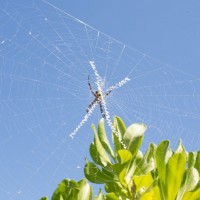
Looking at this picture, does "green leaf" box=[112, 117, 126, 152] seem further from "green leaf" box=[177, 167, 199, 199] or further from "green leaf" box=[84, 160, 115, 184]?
"green leaf" box=[177, 167, 199, 199]

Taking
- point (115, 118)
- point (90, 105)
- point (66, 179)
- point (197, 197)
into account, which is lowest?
point (197, 197)

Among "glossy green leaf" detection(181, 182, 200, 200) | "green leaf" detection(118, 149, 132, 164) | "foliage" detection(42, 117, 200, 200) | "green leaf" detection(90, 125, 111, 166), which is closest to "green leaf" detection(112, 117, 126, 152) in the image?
"foliage" detection(42, 117, 200, 200)

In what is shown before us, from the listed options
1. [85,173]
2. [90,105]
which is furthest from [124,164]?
[90,105]

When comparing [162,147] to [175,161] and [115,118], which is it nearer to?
[175,161]

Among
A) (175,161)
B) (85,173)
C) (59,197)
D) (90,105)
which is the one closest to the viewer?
(175,161)

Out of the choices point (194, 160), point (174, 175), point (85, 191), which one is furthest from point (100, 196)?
point (194, 160)

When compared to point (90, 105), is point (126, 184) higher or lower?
lower

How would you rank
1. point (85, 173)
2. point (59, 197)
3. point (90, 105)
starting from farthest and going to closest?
point (90, 105), point (85, 173), point (59, 197)

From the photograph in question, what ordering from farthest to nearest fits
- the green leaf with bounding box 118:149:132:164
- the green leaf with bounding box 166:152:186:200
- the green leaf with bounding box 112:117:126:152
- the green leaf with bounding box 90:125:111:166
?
the green leaf with bounding box 112:117:126:152, the green leaf with bounding box 90:125:111:166, the green leaf with bounding box 118:149:132:164, the green leaf with bounding box 166:152:186:200
